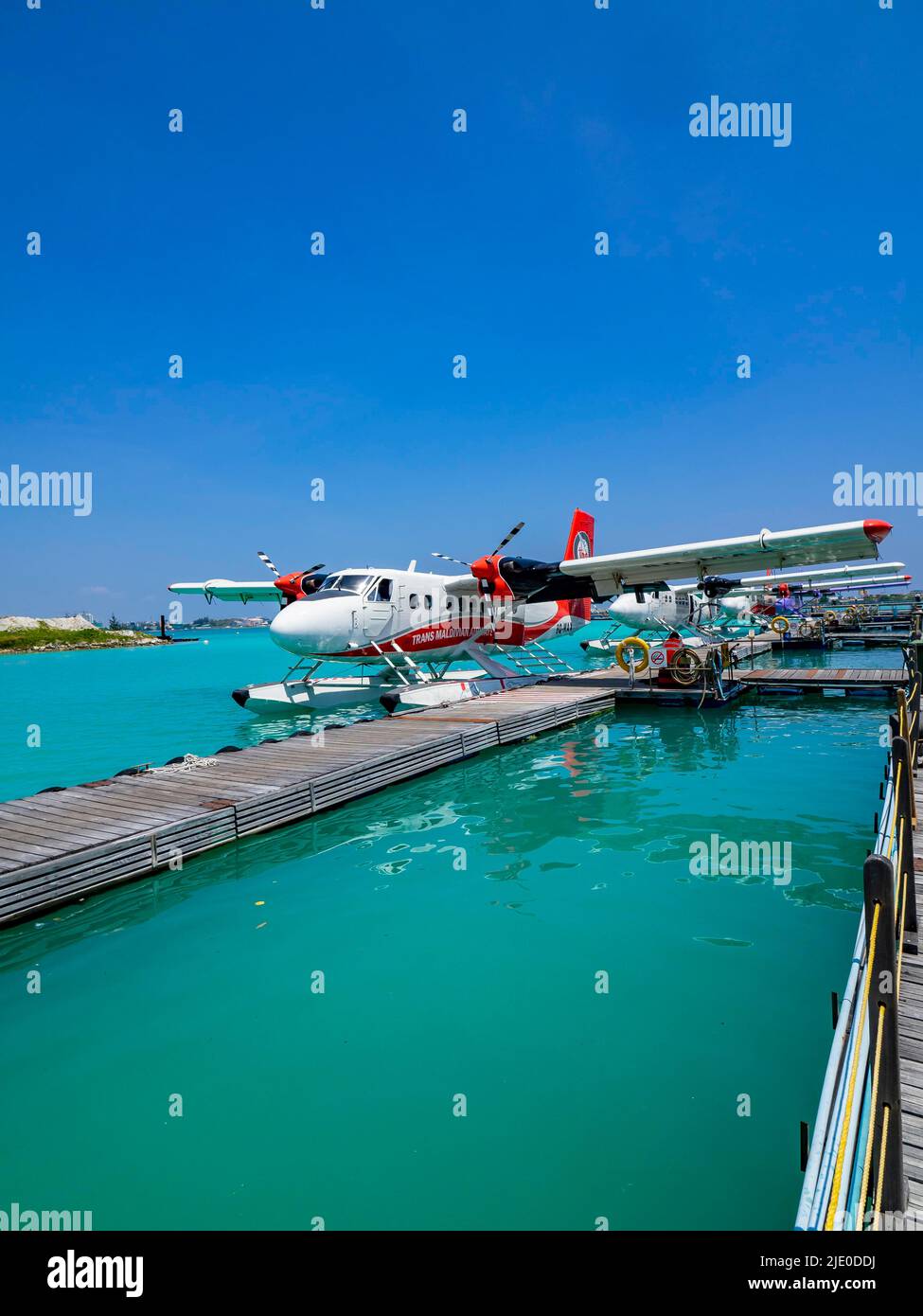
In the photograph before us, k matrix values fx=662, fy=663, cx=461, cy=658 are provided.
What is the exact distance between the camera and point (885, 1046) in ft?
8.98

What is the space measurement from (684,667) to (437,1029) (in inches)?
698

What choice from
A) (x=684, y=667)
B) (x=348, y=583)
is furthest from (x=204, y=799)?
(x=684, y=667)

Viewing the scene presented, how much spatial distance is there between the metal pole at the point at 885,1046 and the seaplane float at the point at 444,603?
14974 mm

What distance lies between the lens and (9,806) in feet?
29.4

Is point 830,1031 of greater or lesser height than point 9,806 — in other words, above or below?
below

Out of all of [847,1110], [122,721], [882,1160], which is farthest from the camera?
[122,721]

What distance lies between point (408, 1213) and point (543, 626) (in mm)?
24232

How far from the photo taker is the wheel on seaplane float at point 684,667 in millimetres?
20500

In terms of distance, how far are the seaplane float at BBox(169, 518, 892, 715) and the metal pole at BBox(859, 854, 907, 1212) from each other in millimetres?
14974

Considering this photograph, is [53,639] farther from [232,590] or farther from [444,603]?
[444,603]

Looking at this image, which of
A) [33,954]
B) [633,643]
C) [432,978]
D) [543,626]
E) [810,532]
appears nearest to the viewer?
[432,978]
